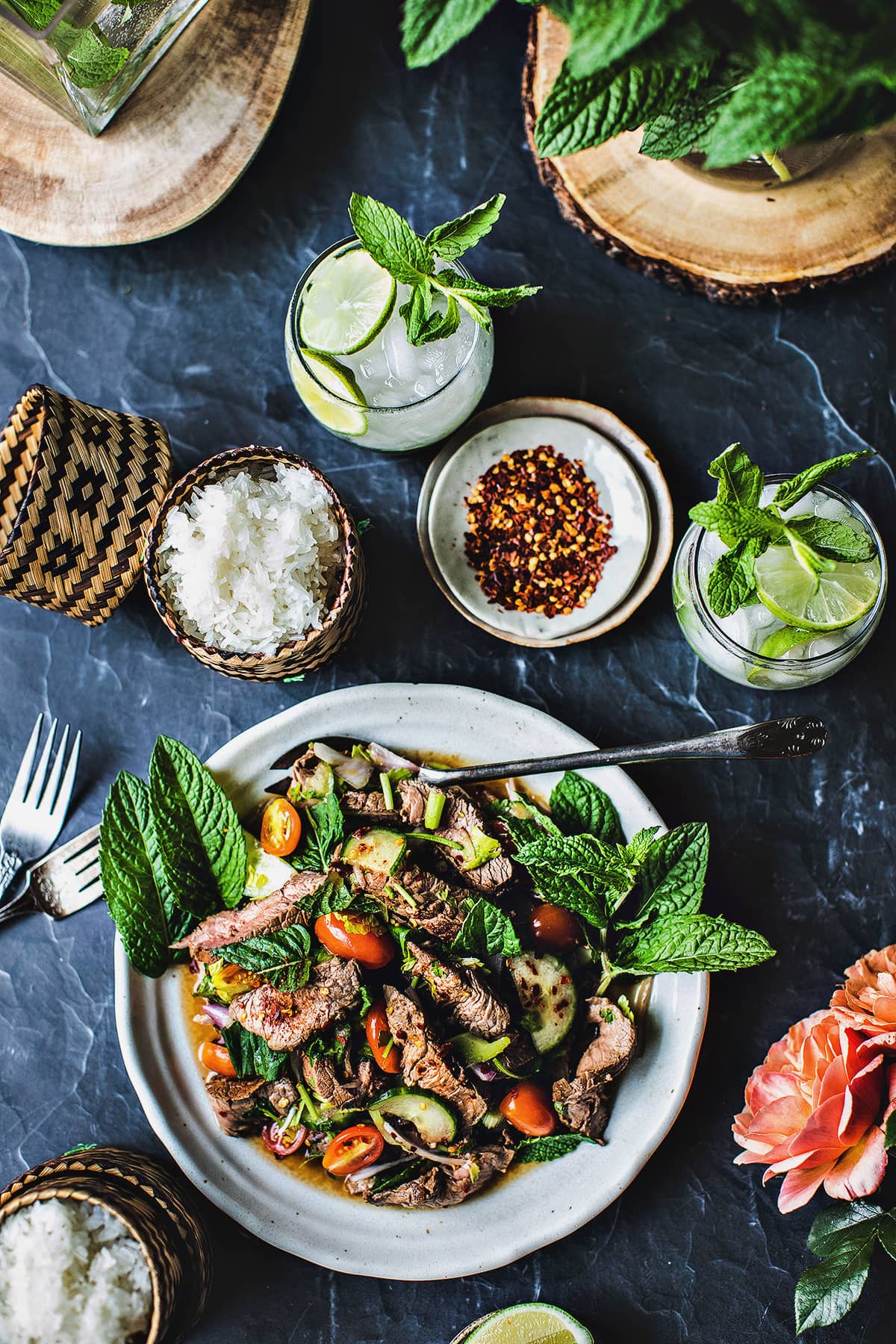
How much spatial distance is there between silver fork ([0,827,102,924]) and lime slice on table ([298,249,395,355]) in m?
1.25

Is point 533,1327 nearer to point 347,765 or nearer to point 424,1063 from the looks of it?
point 424,1063

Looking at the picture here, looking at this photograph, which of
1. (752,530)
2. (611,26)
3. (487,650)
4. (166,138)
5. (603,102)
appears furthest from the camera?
(487,650)

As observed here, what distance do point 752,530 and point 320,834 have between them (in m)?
1.09

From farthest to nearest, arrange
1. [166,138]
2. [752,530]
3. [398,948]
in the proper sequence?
[166,138], [398,948], [752,530]

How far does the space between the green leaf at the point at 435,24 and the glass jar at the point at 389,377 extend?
2.36 ft

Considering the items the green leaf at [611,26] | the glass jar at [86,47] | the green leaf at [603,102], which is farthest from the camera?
the glass jar at [86,47]

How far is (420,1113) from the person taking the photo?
6.81 feet

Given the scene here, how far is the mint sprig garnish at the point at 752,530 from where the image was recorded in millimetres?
1834

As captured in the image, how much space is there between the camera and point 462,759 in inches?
88.2

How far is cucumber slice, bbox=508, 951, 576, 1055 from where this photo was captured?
2129mm

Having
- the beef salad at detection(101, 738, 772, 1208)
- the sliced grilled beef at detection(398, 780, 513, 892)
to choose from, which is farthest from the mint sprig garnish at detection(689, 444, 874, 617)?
the sliced grilled beef at detection(398, 780, 513, 892)

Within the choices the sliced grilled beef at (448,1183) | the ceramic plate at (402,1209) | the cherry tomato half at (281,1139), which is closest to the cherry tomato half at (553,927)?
the ceramic plate at (402,1209)

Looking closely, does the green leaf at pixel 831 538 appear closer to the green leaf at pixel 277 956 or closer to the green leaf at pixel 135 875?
the green leaf at pixel 277 956

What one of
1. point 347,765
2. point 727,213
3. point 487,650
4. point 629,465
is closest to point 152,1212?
point 347,765
